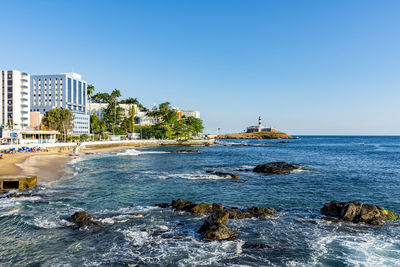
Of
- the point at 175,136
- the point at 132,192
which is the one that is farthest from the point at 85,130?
the point at 132,192

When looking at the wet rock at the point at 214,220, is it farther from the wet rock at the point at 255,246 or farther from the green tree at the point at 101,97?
the green tree at the point at 101,97

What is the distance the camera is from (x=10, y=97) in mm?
105062

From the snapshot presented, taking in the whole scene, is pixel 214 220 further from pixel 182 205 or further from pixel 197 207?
pixel 182 205

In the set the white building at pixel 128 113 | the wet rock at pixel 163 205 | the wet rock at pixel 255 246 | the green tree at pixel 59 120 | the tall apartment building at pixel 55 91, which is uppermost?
the tall apartment building at pixel 55 91

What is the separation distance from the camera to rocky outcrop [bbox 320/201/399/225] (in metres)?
18.4

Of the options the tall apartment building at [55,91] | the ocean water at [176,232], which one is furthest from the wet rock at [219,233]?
the tall apartment building at [55,91]

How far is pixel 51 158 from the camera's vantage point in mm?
55062

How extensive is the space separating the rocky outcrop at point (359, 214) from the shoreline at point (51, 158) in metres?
28.8

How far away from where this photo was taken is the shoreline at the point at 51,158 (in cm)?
3503

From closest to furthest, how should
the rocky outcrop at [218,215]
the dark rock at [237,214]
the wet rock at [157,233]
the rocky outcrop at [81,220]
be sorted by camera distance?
the rocky outcrop at [218,215], the wet rock at [157,233], the rocky outcrop at [81,220], the dark rock at [237,214]

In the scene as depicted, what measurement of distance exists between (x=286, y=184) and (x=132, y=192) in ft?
57.4

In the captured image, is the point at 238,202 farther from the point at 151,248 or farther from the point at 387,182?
the point at 387,182

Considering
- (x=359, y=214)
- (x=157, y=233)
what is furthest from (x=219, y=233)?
(x=359, y=214)

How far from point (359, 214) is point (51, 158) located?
177 ft
